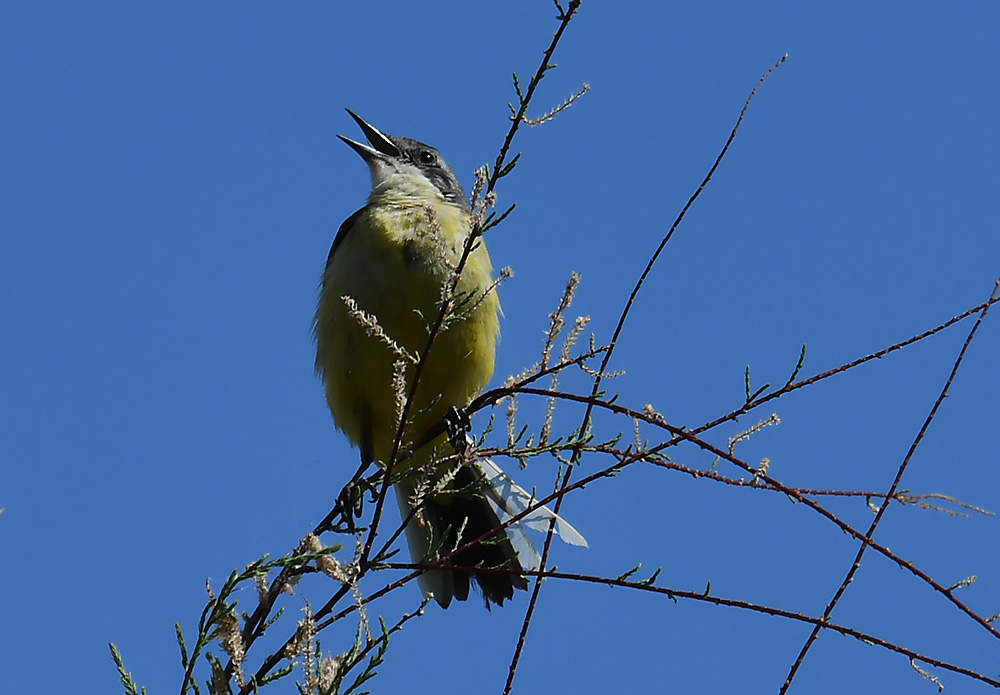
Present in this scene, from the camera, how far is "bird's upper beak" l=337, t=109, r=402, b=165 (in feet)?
21.5

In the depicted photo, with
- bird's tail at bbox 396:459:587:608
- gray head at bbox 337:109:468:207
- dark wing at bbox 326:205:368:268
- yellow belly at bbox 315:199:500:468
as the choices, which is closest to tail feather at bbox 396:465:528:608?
bird's tail at bbox 396:459:587:608

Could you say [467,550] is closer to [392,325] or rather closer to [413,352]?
[413,352]

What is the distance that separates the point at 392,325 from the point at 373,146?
2.19m

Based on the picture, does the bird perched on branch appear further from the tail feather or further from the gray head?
the gray head

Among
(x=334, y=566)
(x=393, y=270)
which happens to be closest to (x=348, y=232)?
(x=393, y=270)

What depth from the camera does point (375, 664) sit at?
2.69 metres

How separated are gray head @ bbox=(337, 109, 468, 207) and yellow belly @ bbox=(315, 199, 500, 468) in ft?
3.08

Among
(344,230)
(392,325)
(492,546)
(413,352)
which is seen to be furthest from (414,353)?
(344,230)

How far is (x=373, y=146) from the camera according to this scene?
676 centimetres

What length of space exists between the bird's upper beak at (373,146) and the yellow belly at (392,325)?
1102mm

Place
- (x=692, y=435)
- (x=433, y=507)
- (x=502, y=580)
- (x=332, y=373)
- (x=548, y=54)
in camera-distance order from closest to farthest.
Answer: (x=548, y=54)
(x=692, y=435)
(x=502, y=580)
(x=332, y=373)
(x=433, y=507)

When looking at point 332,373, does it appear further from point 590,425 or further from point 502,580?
point 590,425

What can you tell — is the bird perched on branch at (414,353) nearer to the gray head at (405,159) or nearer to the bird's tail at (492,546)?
the bird's tail at (492,546)

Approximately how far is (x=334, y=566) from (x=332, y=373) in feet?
9.07
